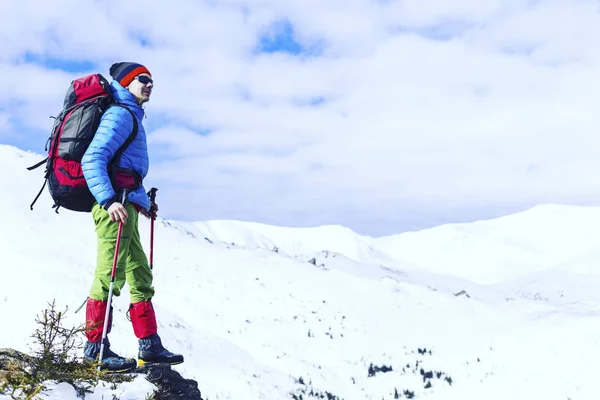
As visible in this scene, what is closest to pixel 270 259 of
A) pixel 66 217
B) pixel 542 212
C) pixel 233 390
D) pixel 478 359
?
pixel 66 217

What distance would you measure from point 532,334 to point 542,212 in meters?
67.7

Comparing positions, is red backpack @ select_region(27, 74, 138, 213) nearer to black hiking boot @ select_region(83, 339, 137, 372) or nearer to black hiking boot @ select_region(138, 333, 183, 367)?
black hiking boot @ select_region(83, 339, 137, 372)

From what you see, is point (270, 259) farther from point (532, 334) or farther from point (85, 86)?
point (85, 86)

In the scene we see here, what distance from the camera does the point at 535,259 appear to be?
6284cm

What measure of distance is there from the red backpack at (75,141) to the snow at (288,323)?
170cm

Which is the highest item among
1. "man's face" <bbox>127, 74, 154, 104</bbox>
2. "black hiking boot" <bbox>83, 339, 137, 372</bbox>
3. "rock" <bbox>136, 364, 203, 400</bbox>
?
"man's face" <bbox>127, 74, 154, 104</bbox>

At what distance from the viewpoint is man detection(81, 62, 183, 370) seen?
4645 millimetres

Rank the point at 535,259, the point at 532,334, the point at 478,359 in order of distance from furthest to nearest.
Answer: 1. the point at 535,259
2. the point at 532,334
3. the point at 478,359

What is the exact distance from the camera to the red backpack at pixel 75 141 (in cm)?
472

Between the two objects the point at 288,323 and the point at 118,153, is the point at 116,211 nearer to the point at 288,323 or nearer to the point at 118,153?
the point at 118,153

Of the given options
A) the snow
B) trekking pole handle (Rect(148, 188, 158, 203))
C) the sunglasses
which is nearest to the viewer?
the sunglasses

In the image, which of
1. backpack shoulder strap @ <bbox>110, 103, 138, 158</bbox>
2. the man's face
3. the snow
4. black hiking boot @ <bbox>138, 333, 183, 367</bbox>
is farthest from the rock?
the man's face

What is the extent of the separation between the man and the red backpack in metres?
0.08

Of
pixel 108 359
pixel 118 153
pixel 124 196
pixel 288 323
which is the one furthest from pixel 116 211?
pixel 288 323
